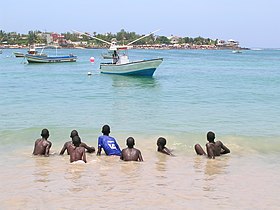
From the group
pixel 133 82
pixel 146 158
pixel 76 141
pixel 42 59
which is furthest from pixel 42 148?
pixel 42 59

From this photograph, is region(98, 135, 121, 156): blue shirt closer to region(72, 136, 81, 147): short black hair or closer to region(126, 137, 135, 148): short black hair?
region(126, 137, 135, 148): short black hair

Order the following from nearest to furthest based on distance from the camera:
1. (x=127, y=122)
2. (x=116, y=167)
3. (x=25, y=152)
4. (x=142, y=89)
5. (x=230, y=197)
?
1. (x=230, y=197)
2. (x=116, y=167)
3. (x=25, y=152)
4. (x=127, y=122)
5. (x=142, y=89)

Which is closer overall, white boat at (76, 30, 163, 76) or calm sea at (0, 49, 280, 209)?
calm sea at (0, 49, 280, 209)

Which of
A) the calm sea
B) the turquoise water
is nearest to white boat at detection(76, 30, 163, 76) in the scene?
the turquoise water

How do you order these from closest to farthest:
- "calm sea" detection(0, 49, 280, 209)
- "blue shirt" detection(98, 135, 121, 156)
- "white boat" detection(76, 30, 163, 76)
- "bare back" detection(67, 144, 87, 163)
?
"calm sea" detection(0, 49, 280, 209)
"bare back" detection(67, 144, 87, 163)
"blue shirt" detection(98, 135, 121, 156)
"white boat" detection(76, 30, 163, 76)

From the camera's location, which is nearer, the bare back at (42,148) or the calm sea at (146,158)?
the calm sea at (146,158)

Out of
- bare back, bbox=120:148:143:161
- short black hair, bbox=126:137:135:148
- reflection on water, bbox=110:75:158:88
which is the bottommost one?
reflection on water, bbox=110:75:158:88

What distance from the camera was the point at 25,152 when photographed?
484 inches

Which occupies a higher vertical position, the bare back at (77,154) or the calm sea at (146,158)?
the bare back at (77,154)

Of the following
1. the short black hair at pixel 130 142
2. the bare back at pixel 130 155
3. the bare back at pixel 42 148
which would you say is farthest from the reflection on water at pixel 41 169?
the short black hair at pixel 130 142

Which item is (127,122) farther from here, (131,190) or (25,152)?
(131,190)

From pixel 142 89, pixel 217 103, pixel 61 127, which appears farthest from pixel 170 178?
pixel 142 89

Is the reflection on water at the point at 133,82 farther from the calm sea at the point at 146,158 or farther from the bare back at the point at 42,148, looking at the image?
the bare back at the point at 42,148

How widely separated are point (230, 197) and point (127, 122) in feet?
33.4
